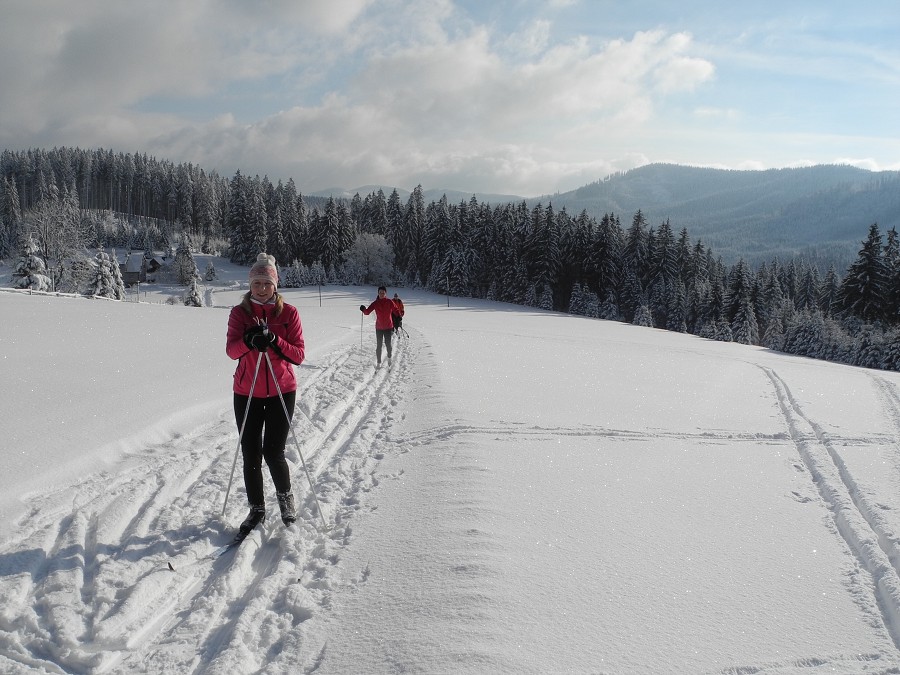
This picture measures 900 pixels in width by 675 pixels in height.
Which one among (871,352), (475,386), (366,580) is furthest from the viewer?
(871,352)

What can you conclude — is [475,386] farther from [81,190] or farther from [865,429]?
[81,190]

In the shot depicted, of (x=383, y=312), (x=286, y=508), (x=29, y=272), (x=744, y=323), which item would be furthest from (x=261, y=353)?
(x=744, y=323)

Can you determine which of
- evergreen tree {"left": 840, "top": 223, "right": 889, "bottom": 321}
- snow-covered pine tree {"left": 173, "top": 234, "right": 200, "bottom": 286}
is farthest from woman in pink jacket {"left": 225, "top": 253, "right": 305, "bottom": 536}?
snow-covered pine tree {"left": 173, "top": 234, "right": 200, "bottom": 286}

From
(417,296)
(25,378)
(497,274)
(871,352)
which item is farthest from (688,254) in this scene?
(25,378)

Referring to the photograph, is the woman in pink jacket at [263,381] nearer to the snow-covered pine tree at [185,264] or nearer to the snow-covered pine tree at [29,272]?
the snow-covered pine tree at [29,272]

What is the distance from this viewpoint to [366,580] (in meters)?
3.43

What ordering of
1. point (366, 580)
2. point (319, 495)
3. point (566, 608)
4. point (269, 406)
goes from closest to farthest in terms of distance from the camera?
point (566, 608), point (366, 580), point (269, 406), point (319, 495)

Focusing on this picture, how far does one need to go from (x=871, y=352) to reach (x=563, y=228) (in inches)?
1348

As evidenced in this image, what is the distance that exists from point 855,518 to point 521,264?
58.0 m

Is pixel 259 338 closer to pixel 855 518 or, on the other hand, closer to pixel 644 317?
pixel 855 518

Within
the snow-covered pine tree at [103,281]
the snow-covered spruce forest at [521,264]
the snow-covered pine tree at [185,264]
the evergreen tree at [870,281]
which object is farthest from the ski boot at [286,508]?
the snow-covered pine tree at [185,264]

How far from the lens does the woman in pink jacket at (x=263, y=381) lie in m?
4.02

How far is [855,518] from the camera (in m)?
4.48

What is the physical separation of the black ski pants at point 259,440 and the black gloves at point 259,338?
20.0 inches
